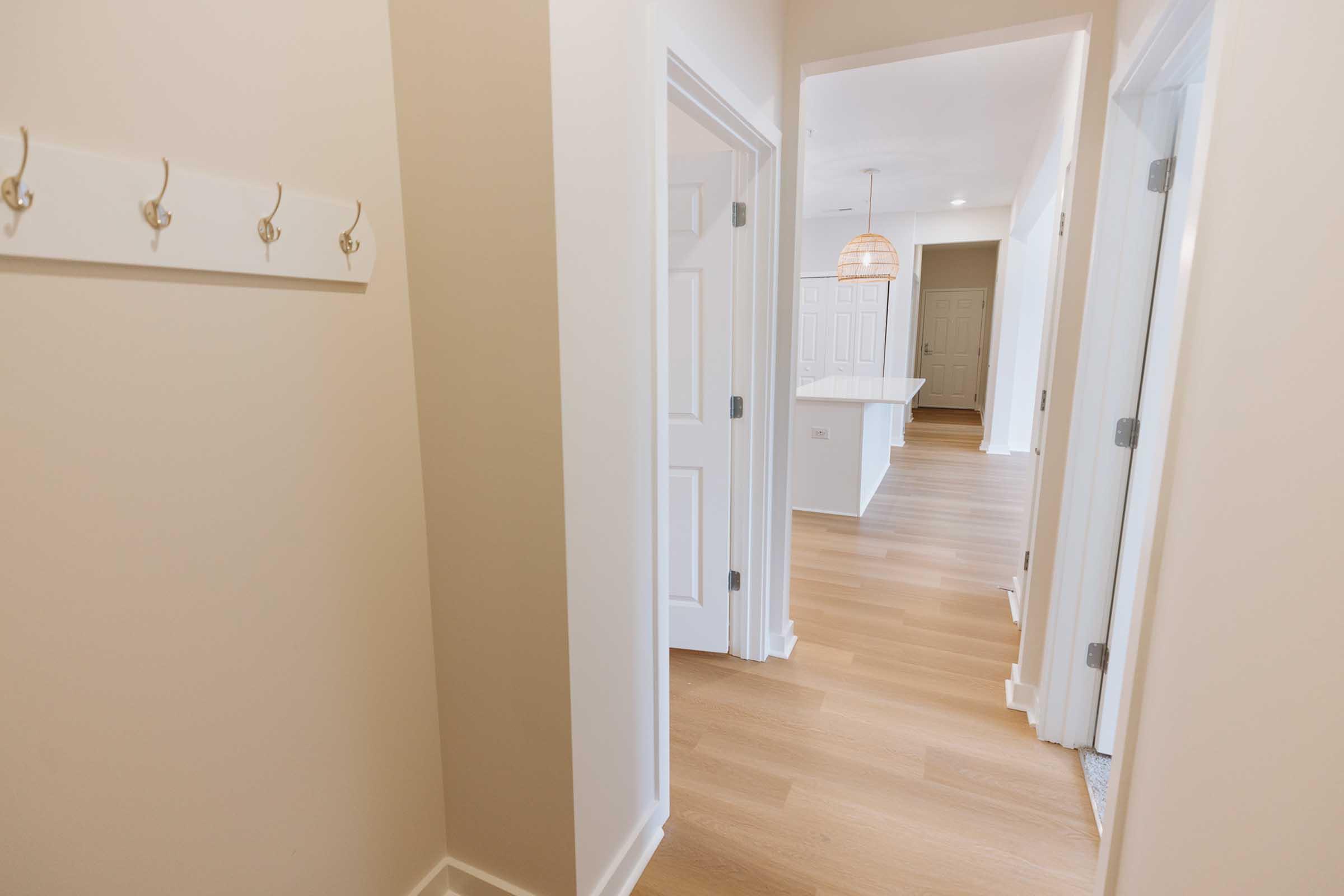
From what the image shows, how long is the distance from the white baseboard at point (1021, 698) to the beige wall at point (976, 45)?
0.30m

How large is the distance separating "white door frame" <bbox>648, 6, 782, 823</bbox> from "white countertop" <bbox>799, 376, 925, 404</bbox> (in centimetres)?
212

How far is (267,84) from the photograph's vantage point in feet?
3.28

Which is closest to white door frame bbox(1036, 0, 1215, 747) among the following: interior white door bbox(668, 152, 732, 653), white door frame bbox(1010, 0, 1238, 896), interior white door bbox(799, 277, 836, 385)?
white door frame bbox(1010, 0, 1238, 896)

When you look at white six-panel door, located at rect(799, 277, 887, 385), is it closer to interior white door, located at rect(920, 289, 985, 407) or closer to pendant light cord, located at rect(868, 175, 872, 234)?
pendant light cord, located at rect(868, 175, 872, 234)

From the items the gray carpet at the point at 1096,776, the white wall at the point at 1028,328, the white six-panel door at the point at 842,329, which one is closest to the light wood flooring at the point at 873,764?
the gray carpet at the point at 1096,776

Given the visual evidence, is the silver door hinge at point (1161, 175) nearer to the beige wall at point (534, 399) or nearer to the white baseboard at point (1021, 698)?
the beige wall at point (534, 399)

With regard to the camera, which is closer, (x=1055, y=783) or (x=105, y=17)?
(x=105, y=17)

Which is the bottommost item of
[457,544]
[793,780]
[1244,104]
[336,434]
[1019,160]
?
[793,780]

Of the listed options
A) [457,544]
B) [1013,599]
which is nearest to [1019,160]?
[1013,599]

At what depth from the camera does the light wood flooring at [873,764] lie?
5.28 feet

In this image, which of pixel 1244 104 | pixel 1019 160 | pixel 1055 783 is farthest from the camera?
pixel 1019 160

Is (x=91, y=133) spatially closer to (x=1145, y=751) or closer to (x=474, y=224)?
(x=474, y=224)

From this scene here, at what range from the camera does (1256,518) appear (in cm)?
77

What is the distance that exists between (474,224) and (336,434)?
0.48 metres
